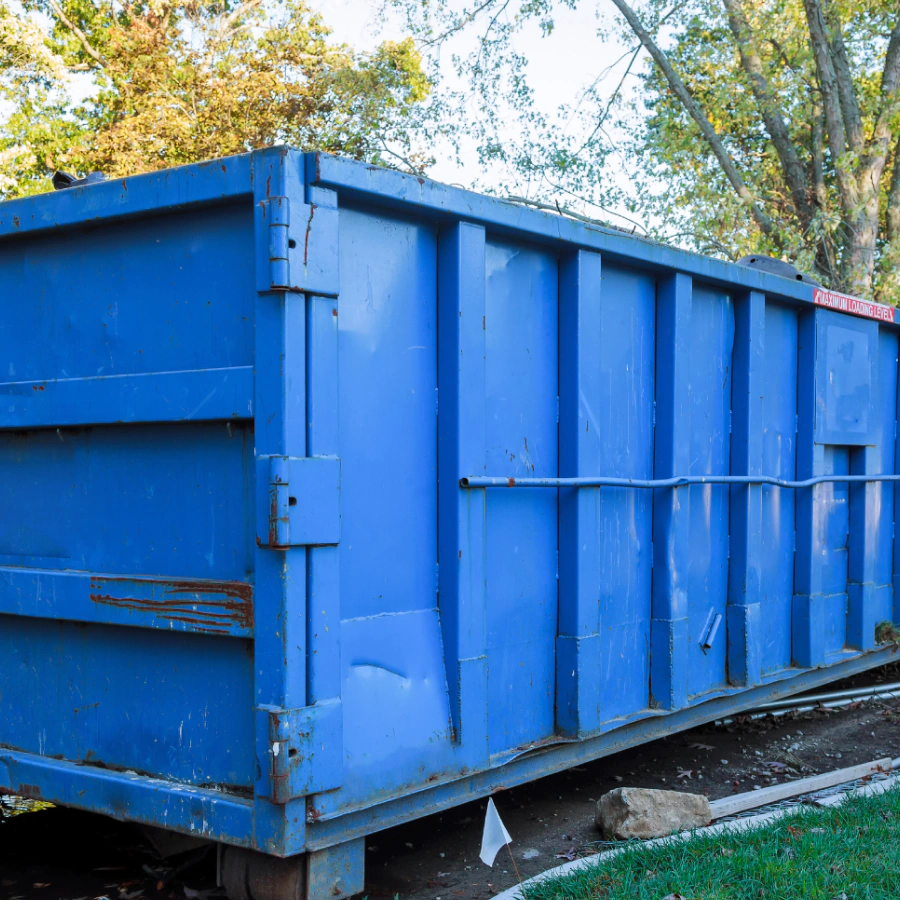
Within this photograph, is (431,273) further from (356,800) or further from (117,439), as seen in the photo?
(356,800)

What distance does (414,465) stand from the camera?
3586 mm

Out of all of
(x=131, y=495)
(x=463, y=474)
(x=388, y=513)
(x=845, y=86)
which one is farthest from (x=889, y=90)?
(x=131, y=495)

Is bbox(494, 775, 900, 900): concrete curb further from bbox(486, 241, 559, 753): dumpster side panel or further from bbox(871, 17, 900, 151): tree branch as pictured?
bbox(871, 17, 900, 151): tree branch

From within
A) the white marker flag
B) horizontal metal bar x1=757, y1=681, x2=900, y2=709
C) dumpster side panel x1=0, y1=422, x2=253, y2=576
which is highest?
dumpster side panel x1=0, y1=422, x2=253, y2=576

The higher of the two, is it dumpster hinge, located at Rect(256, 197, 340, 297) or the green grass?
dumpster hinge, located at Rect(256, 197, 340, 297)

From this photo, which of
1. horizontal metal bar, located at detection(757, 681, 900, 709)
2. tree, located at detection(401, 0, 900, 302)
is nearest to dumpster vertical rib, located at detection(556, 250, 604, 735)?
horizontal metal bar, located at detection(757, 681, 900, 709)

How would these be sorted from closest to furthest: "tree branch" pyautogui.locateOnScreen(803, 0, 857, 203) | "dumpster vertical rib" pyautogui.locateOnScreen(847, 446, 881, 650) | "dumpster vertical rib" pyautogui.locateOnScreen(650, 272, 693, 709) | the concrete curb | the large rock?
the concrete curb → the large rock → "dumpster vertical rib" pyautogui.locateOnScreen(650, 272, 693, 709) → "dumpster vertical rib" pyautogui.locateOnScreen(847, 446, 881, 650) → "tree branch" pyautogui.locateOnScreen(803, 0, 857, 203)

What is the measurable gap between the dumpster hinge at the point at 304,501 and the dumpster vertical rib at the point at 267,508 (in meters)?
0.03

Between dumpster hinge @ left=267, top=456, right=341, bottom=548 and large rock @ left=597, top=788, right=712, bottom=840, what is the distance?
1.81 metres

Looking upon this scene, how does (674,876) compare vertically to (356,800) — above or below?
below

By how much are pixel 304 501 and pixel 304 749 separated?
0.74m

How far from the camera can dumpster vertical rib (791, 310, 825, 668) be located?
19.1 ft

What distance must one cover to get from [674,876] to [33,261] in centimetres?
315

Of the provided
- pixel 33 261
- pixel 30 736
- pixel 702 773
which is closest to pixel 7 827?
pixel 30 736
